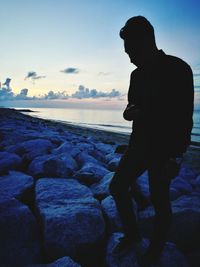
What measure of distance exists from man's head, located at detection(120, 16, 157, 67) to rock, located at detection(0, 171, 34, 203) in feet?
7.21

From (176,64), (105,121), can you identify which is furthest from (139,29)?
(105,121)

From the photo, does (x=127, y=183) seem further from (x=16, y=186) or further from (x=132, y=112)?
(x=16, y=186)

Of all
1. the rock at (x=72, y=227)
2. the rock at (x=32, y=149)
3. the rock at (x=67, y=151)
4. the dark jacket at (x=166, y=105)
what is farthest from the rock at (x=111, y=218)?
the rock at (x=67, y=151)

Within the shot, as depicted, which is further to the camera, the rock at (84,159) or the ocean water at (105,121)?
the ocean water at (105,121)

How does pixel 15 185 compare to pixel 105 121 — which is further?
pixel 105 121

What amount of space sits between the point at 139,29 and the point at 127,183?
1.31 meters

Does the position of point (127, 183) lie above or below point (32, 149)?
above

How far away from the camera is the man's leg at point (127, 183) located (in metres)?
2.03

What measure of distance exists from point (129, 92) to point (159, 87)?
37cm

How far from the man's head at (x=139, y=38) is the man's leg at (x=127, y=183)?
805mm

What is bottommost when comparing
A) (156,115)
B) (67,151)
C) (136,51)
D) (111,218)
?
(111,218)

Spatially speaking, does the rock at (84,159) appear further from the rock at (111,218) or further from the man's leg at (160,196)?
the man's leg at (160,196)

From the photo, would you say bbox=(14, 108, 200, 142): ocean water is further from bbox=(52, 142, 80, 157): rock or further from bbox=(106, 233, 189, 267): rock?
bbox=(106, 233, 189, 267): rock

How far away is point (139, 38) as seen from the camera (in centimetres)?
191
